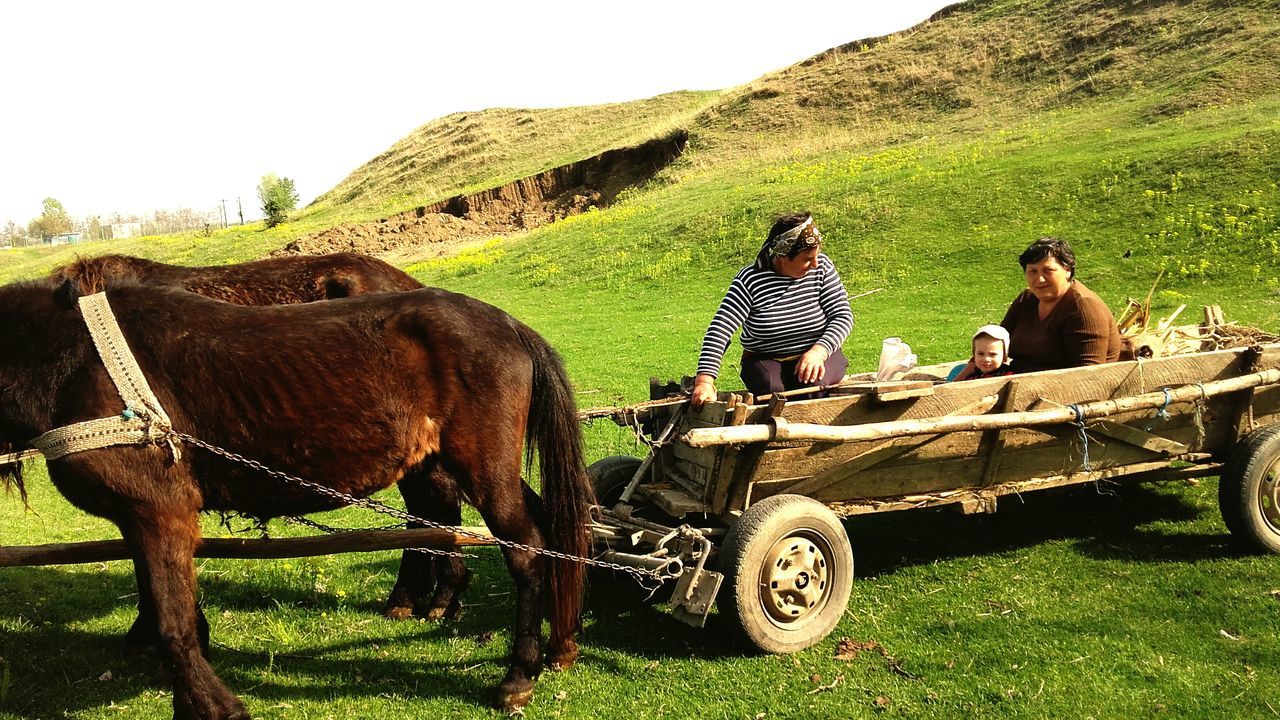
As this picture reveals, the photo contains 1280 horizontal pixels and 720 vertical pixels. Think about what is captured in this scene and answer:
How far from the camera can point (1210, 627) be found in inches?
177

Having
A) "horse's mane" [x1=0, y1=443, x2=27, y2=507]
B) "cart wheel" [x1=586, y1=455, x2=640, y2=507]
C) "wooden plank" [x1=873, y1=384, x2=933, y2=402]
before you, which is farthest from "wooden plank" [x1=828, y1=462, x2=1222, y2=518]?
"horse's mane" [x1=0, y1=443, x2=27, y2=507]

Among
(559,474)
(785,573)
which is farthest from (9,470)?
(785,573)

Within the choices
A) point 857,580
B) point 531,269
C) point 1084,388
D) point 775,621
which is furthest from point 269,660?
point 531,269

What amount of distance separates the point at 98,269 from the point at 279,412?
121 inches

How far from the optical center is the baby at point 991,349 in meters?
5.62

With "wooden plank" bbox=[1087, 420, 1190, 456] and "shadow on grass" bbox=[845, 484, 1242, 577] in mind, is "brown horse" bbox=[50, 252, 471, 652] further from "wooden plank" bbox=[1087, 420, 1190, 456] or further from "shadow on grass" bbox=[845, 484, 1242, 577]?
"wooden plank" bbox=[1087, 420, 1190, 456]

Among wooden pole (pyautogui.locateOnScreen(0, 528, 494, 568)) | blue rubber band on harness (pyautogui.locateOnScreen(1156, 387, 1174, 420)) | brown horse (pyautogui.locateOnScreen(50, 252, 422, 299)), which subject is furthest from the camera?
brown horse (pyautogui.locateOnScreen(50, 252, 422, 299))

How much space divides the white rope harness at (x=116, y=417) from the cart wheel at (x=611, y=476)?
100 inches

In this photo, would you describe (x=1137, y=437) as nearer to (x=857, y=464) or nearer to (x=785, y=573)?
(x=857, y=464)

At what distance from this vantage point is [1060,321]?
5.59m

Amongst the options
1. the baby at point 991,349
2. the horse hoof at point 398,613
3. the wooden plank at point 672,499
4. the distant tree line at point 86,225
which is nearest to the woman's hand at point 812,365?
the wooden plank at point 672,499

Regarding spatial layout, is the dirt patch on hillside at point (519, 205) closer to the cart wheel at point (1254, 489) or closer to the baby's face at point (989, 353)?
the baby's face at point (989, 353)

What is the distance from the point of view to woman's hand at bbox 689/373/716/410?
472cm

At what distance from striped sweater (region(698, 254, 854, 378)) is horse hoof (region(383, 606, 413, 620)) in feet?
8.06
